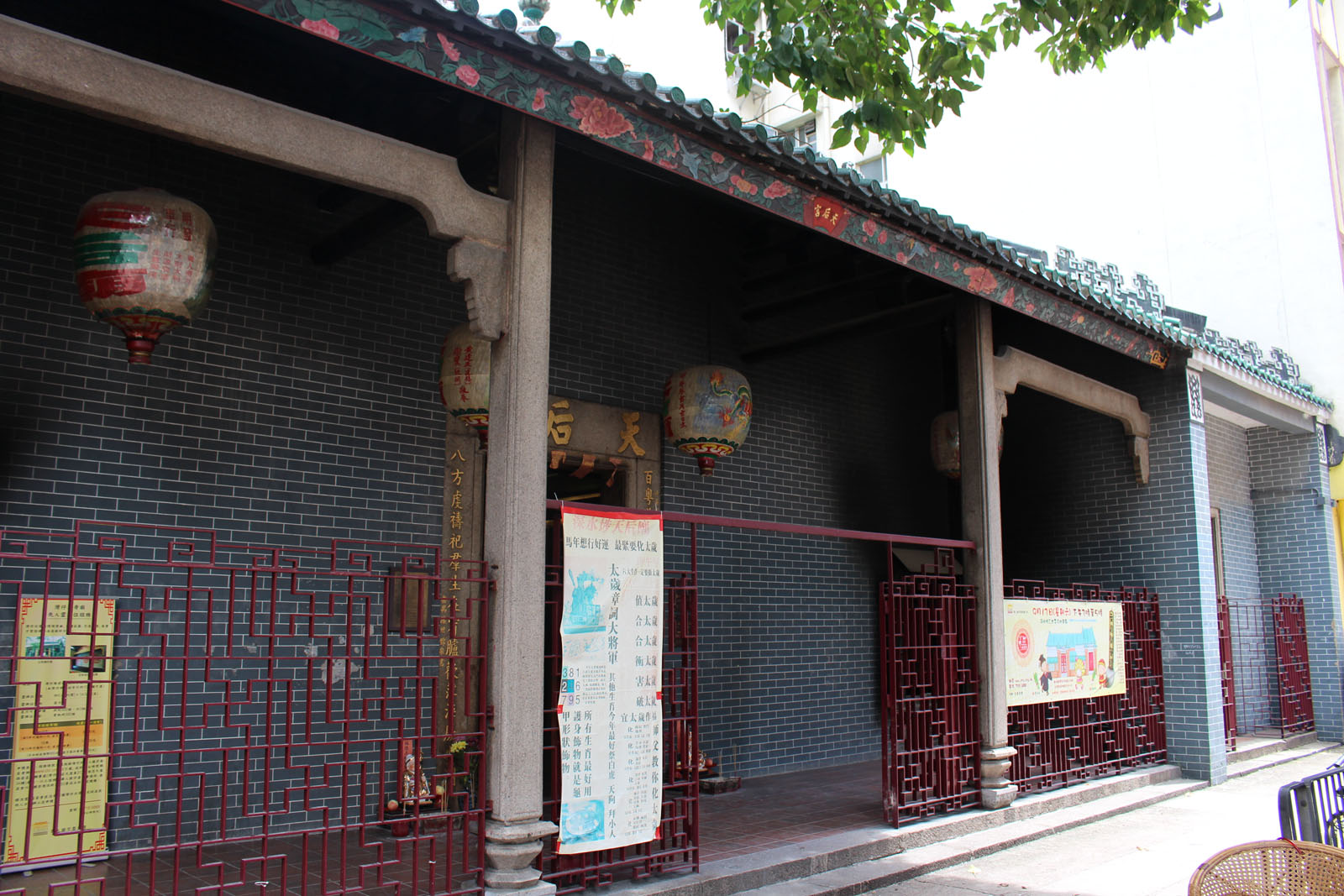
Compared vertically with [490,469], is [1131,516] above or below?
above

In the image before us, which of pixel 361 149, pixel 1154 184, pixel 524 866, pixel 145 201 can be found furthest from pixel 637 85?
pixel 1154 184

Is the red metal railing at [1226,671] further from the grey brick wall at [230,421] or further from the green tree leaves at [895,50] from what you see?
the grey brick wall at [230,421]

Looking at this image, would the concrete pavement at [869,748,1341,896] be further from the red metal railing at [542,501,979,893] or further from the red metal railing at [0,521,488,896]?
the red metal railing at [0,521,488,896]

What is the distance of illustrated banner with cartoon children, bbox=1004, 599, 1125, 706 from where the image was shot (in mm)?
7102

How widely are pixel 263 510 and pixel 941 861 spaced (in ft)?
13.9

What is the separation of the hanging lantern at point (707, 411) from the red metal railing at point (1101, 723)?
2.37 metres

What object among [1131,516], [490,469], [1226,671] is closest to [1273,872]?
[490,469]

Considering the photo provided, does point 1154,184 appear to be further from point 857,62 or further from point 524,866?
point 524,866

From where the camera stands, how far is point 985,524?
693cm

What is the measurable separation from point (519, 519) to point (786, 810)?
3358mm

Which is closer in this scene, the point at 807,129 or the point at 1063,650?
the point at 1063,650

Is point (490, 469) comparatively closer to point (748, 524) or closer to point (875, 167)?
point (748, 524)

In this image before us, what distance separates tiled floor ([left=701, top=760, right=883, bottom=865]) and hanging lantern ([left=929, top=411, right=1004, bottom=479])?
260cm

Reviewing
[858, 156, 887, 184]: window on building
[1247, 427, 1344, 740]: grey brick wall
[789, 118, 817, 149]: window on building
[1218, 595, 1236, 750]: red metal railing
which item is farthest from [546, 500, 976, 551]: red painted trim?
[789, 118, 817, 149]: window on building
